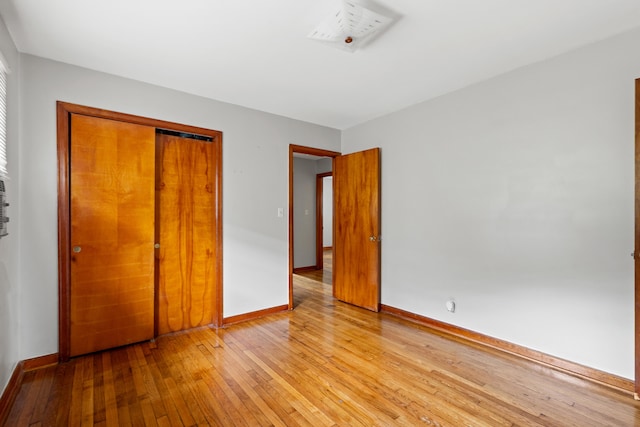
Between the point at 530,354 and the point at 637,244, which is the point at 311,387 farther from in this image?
the point at 637,244

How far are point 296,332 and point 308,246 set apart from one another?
10.5 feet

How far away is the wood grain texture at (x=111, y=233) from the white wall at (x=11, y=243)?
329 mm

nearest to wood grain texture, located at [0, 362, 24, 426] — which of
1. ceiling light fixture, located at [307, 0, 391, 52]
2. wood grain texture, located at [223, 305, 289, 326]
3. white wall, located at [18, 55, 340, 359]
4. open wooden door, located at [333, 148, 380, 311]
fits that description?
white wall, located at [18, 55, 340, 359]

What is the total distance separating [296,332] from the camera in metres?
3.07

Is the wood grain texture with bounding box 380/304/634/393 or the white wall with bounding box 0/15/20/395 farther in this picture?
the wood grain texture with bounding box 380/304/634/393

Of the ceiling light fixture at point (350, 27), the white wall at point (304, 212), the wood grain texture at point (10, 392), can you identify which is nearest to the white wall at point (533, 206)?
the ceiling light fixture at point (350, 27)

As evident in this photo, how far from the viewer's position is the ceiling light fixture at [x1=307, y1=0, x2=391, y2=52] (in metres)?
1.78

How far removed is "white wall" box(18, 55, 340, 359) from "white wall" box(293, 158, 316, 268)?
194 cm

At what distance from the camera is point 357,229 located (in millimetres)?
3938

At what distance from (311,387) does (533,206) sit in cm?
226

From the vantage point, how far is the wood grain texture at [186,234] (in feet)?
9.82

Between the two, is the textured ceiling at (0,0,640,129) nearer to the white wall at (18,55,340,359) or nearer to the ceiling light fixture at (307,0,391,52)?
the ceiling light fixture at (307,0,391,52)

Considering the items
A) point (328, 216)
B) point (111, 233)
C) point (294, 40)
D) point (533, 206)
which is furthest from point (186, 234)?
point (328, 216)

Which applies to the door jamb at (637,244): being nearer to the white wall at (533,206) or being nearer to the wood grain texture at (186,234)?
the white wall at (533,206)
